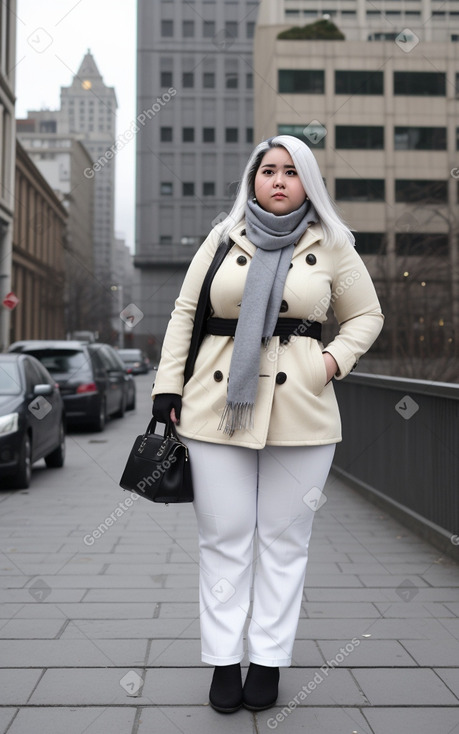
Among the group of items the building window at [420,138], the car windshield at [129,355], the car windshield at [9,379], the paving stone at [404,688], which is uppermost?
the building window at [420,138]

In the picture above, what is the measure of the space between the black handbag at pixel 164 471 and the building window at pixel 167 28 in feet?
299

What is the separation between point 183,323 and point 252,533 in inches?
30.9

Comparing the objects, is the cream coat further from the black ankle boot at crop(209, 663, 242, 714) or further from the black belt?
the black ankle boot at crop(209, 663, 242, 714)

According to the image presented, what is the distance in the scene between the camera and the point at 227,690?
10.4 feet

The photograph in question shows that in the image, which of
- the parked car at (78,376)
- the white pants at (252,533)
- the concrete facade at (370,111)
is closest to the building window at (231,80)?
the concrete facade at (370,111)

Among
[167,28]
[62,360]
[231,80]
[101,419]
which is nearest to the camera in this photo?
[101,419]

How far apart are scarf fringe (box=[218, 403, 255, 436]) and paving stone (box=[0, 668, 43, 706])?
4.16 feet

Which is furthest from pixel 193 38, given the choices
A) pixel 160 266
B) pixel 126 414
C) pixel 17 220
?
pixel 126 414

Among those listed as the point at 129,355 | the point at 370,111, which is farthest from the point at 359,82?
the point at 129,355

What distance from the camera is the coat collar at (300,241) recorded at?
3172 millimetres

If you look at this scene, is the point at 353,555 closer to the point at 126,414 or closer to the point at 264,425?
the point at 264,425

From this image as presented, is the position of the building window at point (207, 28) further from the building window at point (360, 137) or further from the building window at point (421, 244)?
the building window at point (421, 244)

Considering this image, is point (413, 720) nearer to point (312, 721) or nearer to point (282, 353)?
point (312, 721)

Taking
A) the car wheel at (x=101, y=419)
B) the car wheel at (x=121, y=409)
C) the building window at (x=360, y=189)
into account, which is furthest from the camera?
the building window at (x=360, y=189)
